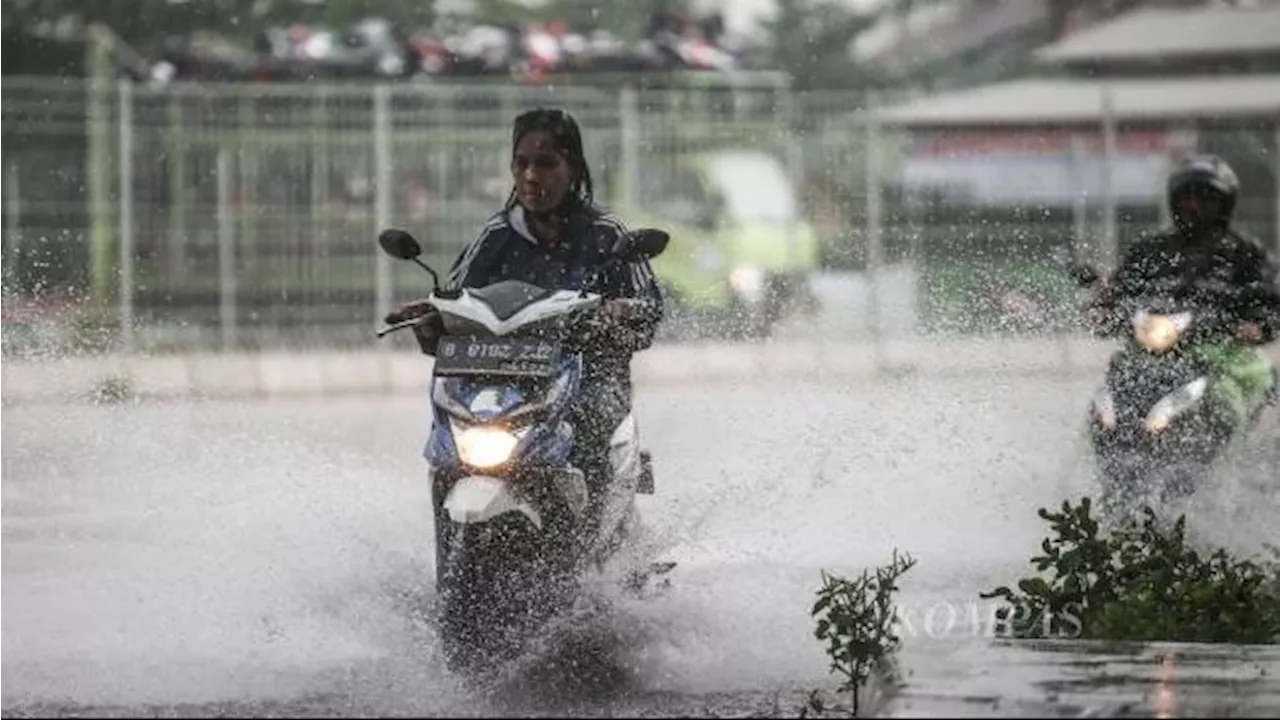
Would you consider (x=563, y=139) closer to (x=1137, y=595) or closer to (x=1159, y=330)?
(x=1137, y=595)

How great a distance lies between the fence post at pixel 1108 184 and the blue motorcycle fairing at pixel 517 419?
1461 centimetres

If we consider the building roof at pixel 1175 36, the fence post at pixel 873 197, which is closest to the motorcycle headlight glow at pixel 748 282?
the fence post at pixel 873 197

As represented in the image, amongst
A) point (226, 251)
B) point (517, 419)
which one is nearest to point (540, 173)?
point (517, 419)

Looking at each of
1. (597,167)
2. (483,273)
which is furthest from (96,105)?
(483,273)

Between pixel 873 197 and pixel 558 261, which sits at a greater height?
pixel 873 197

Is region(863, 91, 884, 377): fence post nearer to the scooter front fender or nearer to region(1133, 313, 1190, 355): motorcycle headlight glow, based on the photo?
region(1133, 313, 1190, 355): motorcycle headlight glow

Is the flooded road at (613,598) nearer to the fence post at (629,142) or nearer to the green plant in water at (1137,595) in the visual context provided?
the green plant in water at (1137,595)

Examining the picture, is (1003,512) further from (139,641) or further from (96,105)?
(96,105)

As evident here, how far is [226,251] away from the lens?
23.9m

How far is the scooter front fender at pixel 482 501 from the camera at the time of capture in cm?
823

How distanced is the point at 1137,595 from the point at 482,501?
174cm

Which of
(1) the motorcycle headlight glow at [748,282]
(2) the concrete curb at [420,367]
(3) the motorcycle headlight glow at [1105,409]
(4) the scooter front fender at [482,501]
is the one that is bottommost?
(4) the scooter front fender at [482,501]

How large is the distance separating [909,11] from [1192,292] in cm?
2540

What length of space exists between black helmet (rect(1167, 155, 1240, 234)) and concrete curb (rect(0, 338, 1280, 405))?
638mm
